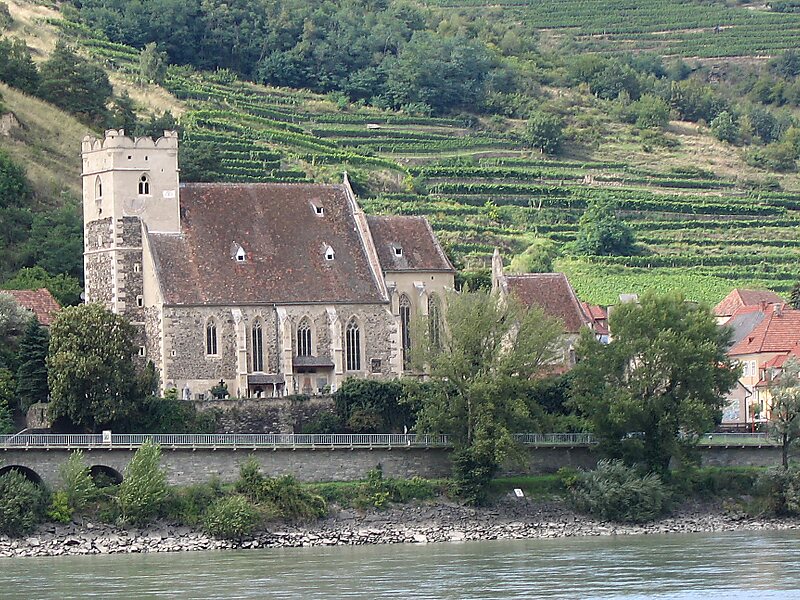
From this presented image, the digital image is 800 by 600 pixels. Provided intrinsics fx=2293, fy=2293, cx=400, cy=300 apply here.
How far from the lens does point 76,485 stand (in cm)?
7162

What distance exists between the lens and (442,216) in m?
119

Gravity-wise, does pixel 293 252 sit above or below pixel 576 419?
above

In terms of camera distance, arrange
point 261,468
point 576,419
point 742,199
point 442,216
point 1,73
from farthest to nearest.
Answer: point 742,199 < point 442,216 < point 1,73 < point 576,419 < point 261,468

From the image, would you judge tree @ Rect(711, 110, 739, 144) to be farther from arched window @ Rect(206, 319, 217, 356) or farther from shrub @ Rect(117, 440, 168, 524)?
shrub @ Rect(117, 440, 168, 524)

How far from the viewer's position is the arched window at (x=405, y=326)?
8644cm

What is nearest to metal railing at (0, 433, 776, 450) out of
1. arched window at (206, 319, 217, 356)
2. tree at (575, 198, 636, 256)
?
arched window at (206, 319, 217, 356)

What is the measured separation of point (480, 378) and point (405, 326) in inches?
441

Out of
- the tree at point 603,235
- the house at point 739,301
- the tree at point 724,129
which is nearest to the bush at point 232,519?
the house at point 739,301

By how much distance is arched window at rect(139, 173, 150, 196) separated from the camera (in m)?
84.1

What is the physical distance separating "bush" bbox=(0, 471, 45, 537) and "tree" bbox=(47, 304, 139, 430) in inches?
196

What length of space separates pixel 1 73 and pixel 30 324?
31.7m

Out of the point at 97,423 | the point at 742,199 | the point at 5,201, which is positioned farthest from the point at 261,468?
the point at 742,199

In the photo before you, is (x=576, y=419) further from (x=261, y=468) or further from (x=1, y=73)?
(x=1, y=73)

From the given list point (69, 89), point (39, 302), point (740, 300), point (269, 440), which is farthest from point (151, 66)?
point (269, 440)
